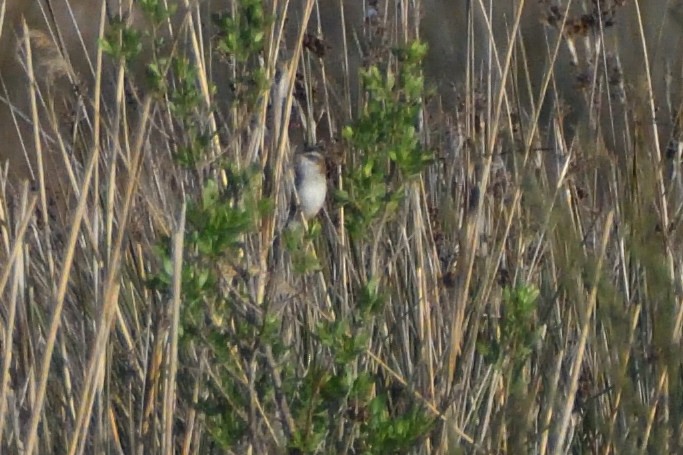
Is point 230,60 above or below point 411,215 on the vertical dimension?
above

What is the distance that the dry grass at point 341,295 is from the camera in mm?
1118

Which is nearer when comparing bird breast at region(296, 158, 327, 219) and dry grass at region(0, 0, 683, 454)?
dry grass at region(0, 0, 683, 454)

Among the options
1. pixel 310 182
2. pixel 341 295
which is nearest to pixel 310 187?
pixel 310 182

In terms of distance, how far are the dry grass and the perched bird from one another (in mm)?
25

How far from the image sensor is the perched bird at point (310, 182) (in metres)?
1.47

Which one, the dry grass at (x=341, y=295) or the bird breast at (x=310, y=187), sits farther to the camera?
the bird breast at (x=310, y=187)

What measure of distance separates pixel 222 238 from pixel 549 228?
33 centimetres

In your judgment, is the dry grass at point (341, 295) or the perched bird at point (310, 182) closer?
the dry grass at point (341, 295)

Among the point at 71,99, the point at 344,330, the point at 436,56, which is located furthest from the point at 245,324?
the point at 436,56

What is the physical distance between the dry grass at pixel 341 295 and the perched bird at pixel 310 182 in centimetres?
3

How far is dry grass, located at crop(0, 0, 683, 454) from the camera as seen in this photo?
1.12 meters

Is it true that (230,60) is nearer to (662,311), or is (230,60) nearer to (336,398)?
(336,398)

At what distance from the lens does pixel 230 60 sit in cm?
152

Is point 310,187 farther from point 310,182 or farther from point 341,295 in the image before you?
point 341,295
